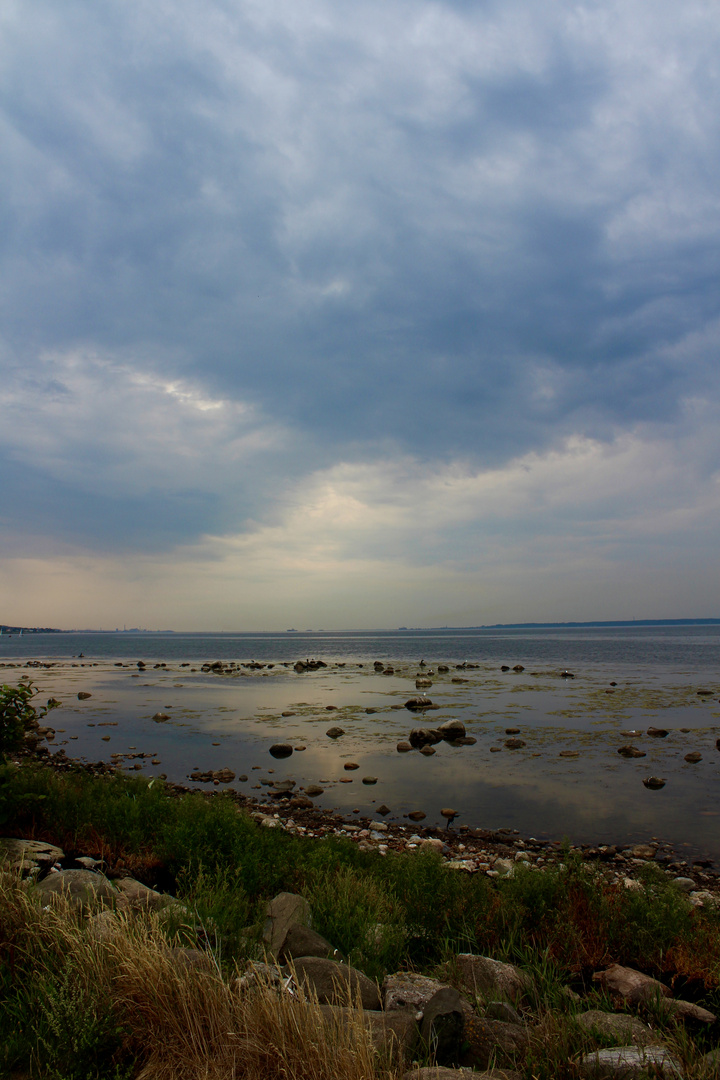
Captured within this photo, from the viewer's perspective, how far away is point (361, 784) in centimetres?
1744

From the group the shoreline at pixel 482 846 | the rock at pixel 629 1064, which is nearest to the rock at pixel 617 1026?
the rock at pixel 629 1064

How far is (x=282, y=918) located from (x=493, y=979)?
2.32 m

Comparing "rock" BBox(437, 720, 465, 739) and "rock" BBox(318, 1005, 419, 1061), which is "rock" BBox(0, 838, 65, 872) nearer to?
"rock" BBox(318, 1005, 419, 1061)

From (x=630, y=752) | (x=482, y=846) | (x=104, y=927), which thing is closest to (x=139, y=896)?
(x=104, y=927)

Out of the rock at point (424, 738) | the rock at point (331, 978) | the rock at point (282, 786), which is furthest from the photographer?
the rock at point (424, 738)

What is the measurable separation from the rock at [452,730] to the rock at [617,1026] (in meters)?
20.0

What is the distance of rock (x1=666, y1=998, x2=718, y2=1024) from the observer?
4.64 m

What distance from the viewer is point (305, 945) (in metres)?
5.50

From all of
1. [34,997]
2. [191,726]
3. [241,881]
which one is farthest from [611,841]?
[191,726]

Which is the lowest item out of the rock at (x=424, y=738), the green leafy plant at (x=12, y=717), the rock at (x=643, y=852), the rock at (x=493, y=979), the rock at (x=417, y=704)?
the rock at (x=417, y=704)

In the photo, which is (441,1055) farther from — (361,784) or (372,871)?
(361,784)

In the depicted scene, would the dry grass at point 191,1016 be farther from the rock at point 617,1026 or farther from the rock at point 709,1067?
the rock at point 709,1067

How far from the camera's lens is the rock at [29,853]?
6.89 metres

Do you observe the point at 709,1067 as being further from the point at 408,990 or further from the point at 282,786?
the point at 282,786
